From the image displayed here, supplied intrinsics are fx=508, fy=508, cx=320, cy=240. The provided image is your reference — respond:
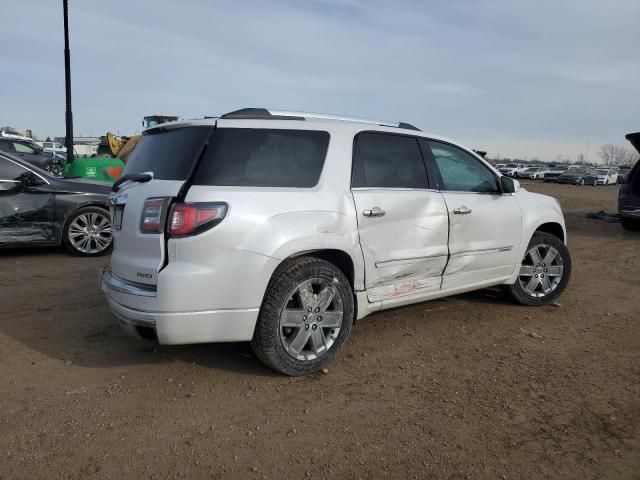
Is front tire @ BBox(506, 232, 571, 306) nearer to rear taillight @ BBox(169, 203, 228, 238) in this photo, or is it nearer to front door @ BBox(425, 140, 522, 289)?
front door @ BBox(425, 140, 522, 289)

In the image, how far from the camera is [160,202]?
316 cm

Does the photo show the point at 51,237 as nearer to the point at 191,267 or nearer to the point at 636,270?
the point at 191,267

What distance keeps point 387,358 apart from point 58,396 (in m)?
2.30

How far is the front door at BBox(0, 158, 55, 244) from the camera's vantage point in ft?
22.1

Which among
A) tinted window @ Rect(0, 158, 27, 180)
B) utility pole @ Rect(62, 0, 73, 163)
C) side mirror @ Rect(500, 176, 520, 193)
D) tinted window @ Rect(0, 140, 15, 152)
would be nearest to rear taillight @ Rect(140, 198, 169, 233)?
side mirror @ Rect(500, 176, 520, 193)

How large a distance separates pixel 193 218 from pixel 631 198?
35.0ft

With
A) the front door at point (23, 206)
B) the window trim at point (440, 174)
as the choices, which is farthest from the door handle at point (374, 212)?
the front door at point (23, 206)

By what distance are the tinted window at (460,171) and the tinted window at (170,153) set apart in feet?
6.80

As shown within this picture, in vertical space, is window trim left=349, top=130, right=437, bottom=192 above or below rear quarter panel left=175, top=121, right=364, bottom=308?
above

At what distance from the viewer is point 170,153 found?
3.44 meters

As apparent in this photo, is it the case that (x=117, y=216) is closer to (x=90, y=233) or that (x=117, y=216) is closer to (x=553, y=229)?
(x=90, y=233)

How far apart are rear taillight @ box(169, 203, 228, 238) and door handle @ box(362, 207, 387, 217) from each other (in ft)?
3.64

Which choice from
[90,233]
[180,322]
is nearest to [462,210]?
[180,322]

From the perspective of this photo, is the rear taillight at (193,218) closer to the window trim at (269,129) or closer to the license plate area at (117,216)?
the window trim at (269,129)
